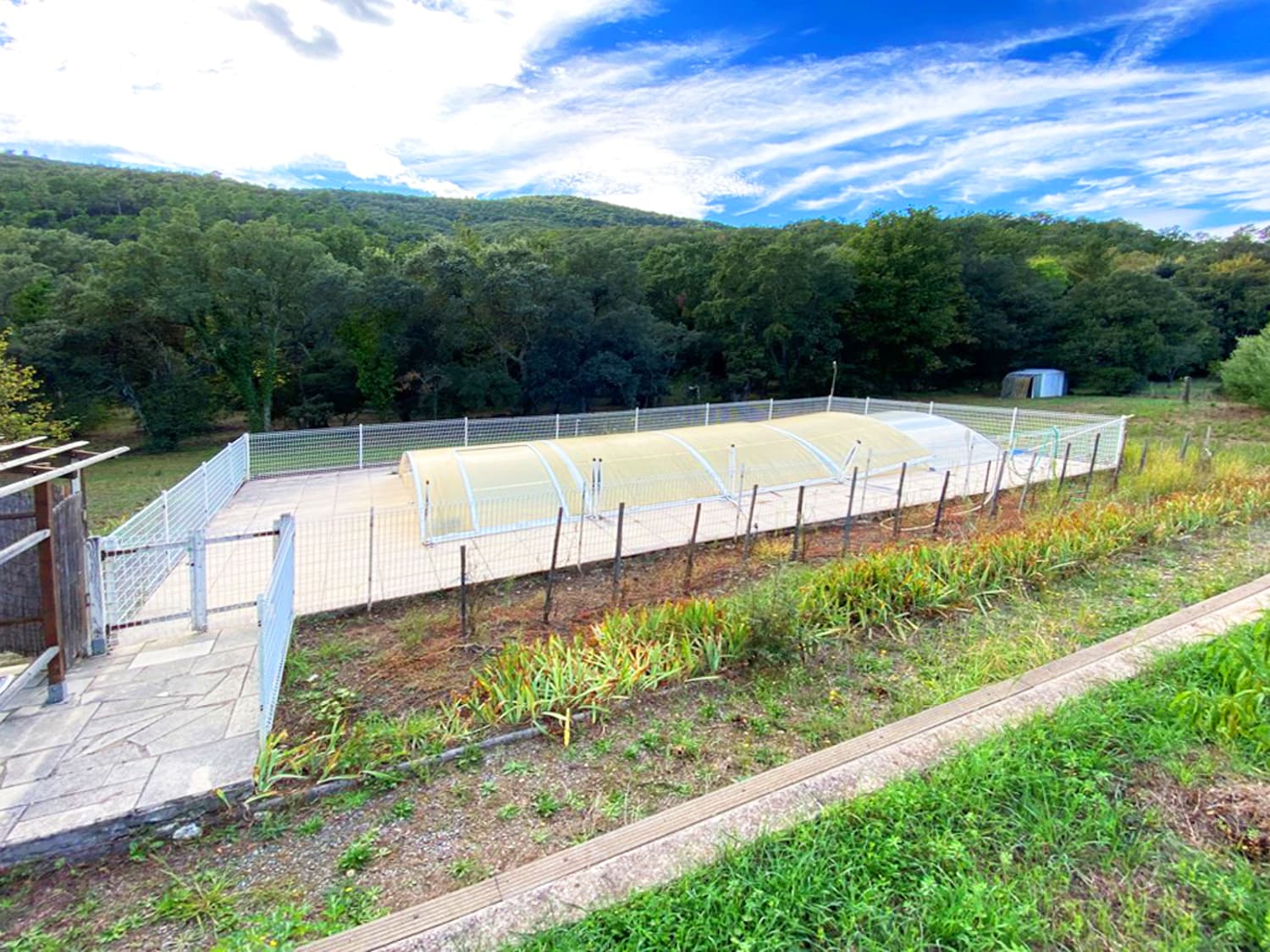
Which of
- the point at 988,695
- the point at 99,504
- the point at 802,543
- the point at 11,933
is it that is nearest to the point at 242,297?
the point at 99,504

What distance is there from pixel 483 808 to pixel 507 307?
15.1 meters

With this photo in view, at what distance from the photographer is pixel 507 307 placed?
637 inches

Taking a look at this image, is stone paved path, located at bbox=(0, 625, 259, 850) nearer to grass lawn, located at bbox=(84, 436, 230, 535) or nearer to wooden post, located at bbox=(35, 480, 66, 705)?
wooden post, located at bbox=(35, 480, 66, 705)

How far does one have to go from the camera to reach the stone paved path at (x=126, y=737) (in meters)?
2.51

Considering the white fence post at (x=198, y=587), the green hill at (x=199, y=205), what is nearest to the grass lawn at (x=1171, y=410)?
the white fence post at (x=198, y=587)

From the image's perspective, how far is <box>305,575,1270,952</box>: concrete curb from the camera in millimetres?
1845

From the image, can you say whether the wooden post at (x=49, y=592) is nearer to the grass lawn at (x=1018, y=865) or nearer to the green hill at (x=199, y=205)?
the grass lawn at (x=1018, y=865)

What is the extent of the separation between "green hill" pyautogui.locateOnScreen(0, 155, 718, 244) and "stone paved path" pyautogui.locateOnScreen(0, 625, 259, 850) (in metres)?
20.5

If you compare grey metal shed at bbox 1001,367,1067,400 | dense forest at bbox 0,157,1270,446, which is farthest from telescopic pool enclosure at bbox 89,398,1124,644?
grey metal shed at bbox 1001,367,1067,400

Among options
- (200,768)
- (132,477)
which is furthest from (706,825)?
(132,477)

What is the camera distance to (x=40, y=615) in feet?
11.1

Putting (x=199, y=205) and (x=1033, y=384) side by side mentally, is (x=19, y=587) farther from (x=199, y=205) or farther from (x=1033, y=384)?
(x=1033, y=384)

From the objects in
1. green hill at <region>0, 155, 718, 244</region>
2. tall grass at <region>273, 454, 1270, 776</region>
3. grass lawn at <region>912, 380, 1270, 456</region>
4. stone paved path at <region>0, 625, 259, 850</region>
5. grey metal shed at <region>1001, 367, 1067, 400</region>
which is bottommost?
stone paved path at <region>0, 625, 259, 850</region>

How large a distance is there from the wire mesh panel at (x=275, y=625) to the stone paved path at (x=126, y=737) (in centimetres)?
20
